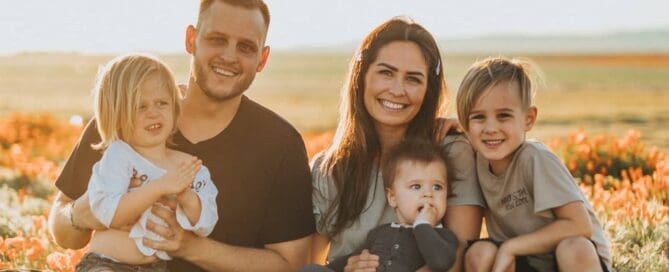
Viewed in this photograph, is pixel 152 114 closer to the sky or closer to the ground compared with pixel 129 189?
closer to the sky

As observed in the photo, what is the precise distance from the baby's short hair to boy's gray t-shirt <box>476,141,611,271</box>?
0.95 ft

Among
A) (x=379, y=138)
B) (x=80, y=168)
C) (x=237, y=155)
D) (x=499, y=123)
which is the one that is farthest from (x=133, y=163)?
(x=499, y=123)

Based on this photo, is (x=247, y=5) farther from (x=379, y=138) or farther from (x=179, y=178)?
(x=179, y=178)

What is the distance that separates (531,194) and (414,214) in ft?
2.22

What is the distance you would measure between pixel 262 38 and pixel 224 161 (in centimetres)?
79

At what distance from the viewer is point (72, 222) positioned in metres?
5.63

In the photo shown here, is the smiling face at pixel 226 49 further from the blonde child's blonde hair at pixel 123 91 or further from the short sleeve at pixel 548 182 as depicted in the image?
the short sleeve at pixel 548 182

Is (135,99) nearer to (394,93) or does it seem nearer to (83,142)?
(83,142)

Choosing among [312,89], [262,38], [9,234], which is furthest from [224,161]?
[312,89]

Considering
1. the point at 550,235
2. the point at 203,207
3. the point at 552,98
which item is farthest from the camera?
the point at 552,98

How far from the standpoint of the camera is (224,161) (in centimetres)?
607

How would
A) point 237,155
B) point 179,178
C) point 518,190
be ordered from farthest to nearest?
point 237,155 < point 518,190 < point 179,178

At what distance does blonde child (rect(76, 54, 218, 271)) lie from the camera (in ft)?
17.0

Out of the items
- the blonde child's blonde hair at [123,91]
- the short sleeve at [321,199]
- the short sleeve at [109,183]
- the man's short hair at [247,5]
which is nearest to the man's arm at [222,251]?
the short sleeve at [321,199]
